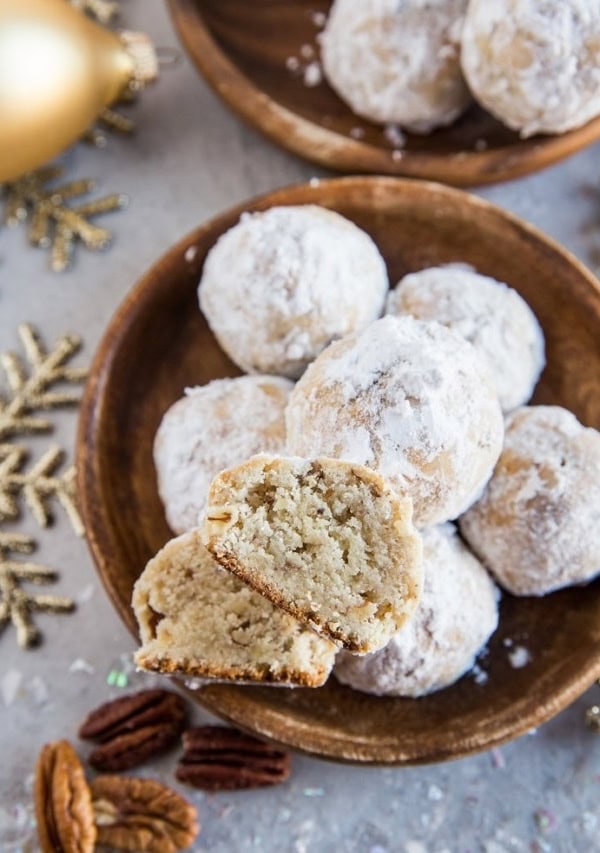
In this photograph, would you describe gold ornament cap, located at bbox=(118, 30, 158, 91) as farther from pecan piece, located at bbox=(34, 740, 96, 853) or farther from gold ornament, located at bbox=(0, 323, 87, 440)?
pecan piece, located at bbox=(34, 740, 96, 853)

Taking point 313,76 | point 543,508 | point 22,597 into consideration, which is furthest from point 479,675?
point 313,76

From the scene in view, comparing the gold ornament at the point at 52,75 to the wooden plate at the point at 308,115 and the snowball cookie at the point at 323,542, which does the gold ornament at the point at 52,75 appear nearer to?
the wooden plate at the point at 308,115

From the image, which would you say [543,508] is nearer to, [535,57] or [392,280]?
[392,280]

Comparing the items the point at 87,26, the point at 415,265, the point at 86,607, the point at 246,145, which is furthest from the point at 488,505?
the point at 87,26

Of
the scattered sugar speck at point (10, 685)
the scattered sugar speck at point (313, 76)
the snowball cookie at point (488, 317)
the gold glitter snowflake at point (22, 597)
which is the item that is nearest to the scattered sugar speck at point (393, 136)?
the scattered sugar speck at point (313, 76)

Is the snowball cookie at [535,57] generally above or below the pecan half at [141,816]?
above

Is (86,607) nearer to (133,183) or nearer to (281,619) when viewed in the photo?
(281,619)
